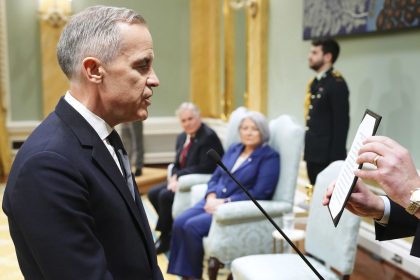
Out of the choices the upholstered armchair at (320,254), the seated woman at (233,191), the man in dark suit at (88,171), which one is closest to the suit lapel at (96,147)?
the man in dark suit at (88,171)

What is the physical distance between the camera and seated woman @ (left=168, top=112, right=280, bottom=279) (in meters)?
3.05

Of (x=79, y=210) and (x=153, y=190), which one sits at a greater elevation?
(x=79, y=210)

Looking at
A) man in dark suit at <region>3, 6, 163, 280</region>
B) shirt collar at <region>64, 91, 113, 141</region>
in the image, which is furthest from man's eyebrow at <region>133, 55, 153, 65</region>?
shirt collar at <region>64, 91, 113, 141</region>

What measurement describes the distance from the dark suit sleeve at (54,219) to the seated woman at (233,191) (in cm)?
216

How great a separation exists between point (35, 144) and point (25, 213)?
0.46 feet

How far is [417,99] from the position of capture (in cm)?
322

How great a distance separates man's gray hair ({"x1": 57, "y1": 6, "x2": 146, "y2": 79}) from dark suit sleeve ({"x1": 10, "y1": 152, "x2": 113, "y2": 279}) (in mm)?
233

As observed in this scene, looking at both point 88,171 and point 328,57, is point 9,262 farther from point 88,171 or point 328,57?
point 88,171

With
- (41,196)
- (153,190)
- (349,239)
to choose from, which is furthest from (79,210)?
(153,190)

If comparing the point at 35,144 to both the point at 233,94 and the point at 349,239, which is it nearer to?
the point at 349,239

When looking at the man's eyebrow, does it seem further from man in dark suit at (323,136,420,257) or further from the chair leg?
the chair leg

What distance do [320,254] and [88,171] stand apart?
1.64 meters

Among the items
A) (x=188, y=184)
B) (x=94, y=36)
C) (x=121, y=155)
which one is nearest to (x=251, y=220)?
(x=188, y=184)

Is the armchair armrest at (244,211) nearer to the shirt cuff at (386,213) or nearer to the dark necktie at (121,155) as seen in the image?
the shirt cuff at (386,213)
